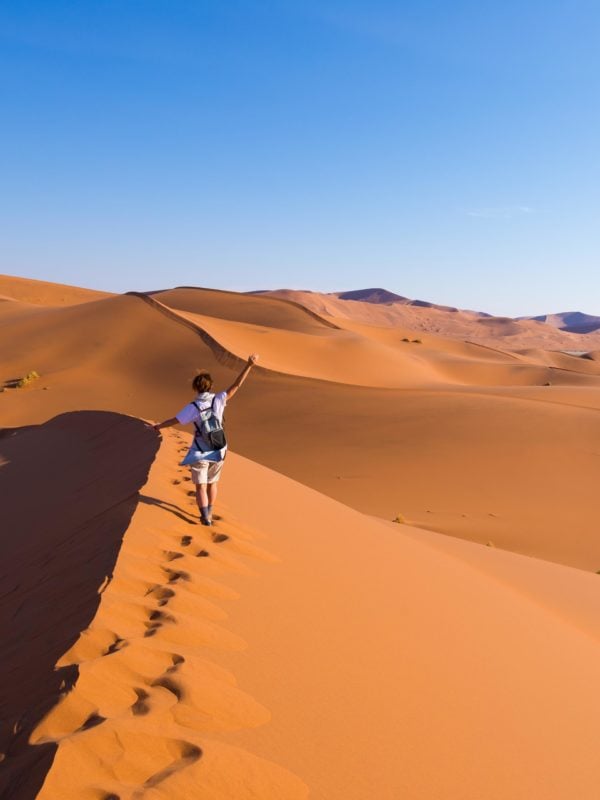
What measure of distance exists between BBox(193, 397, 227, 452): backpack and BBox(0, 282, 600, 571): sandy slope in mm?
6534

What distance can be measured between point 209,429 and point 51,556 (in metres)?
1.38

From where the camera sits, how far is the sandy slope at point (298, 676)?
238 centimetres

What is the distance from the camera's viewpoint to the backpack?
17.4 ft

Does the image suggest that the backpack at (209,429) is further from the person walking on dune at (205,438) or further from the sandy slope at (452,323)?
the sandy slope at (452,323)

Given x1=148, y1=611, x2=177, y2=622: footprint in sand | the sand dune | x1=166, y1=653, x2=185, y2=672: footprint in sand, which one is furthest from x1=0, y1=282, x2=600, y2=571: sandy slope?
the sand dune

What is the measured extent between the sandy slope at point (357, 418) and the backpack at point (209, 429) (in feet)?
21.4

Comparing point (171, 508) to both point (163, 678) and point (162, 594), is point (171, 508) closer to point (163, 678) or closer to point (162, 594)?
point (162, 594)

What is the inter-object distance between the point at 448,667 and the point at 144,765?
1.92 m

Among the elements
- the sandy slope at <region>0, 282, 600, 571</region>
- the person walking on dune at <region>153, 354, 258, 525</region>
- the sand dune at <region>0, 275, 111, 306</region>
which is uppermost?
the sand dune at <region>0, 275, 111, 306</region>

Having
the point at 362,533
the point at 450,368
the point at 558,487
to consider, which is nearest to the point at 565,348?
the point at 450,368

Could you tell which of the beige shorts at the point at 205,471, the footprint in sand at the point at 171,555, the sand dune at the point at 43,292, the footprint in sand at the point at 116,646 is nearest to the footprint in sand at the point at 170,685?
the footprint in sand at the point at 116,646

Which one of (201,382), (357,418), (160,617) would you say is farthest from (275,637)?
(357,418)

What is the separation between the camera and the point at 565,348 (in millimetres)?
106625

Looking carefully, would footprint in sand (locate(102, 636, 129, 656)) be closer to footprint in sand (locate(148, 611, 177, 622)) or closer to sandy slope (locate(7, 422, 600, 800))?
sandy slope (locate(7, 422, 600, 800))
